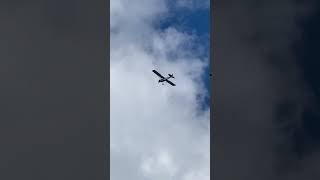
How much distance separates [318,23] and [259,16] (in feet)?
14.9

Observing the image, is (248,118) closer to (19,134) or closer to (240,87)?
(240,87)

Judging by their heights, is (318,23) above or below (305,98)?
above

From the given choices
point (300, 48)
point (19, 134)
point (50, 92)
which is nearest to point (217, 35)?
point (300, 48)

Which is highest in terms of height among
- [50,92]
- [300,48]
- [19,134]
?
[300,48]

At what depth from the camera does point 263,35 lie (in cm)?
4319

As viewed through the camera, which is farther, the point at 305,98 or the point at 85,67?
the point at 305,98

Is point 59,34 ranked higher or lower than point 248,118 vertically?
higher

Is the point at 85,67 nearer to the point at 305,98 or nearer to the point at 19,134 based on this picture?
the point at 19,134

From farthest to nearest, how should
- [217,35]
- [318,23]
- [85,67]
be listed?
[318,23] < [217,35] < [85,67]

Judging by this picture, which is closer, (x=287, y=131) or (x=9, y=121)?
(x=9, y=121)

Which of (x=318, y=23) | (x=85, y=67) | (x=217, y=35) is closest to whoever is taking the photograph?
(x=85, y=67)

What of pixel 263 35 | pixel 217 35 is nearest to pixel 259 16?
pixel 263 35

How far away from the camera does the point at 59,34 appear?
130 ft

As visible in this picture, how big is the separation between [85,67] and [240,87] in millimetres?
11515
